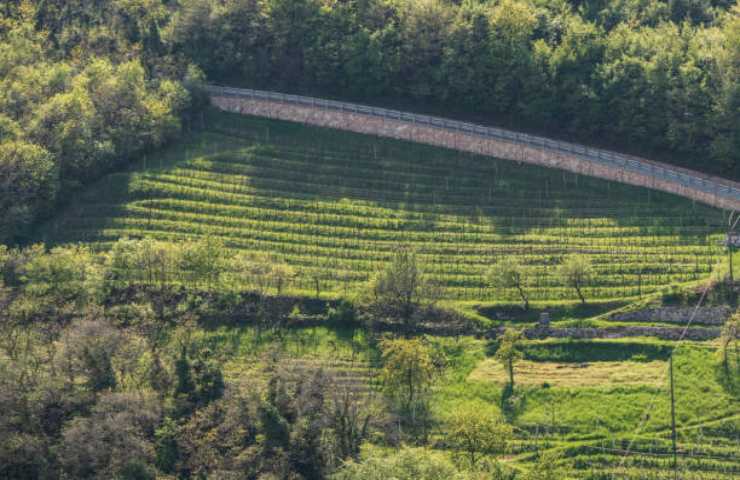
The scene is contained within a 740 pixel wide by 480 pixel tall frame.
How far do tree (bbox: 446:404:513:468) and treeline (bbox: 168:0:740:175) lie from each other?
1340 inches

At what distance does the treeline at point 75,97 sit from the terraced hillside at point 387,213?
7.52ft

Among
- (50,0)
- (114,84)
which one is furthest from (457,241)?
(50,0)

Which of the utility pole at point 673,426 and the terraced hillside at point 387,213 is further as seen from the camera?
the terraced hillside at point 387,213

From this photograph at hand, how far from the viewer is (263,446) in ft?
264

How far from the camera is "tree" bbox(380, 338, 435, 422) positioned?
8300cm

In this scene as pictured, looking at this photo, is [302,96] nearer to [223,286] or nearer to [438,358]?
[223,286]

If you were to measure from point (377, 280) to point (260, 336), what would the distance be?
29.6ft

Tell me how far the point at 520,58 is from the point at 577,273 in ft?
79.5

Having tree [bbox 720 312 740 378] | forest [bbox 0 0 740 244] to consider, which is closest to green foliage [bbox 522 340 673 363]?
tree [bbox 720 312 740 378]

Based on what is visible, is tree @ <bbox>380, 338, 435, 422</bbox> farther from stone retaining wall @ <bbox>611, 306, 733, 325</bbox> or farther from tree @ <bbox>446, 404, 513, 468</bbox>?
stone retaining wall @ <bbox>611, 306, 733, 325</bbox>

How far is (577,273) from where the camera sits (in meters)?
90.2

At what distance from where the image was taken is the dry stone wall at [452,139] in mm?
99750

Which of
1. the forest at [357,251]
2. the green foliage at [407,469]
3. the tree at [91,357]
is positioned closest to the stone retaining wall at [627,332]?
the forest at [357,251]

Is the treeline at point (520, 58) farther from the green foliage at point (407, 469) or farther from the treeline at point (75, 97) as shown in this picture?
the green foliage at point (407, 469)
